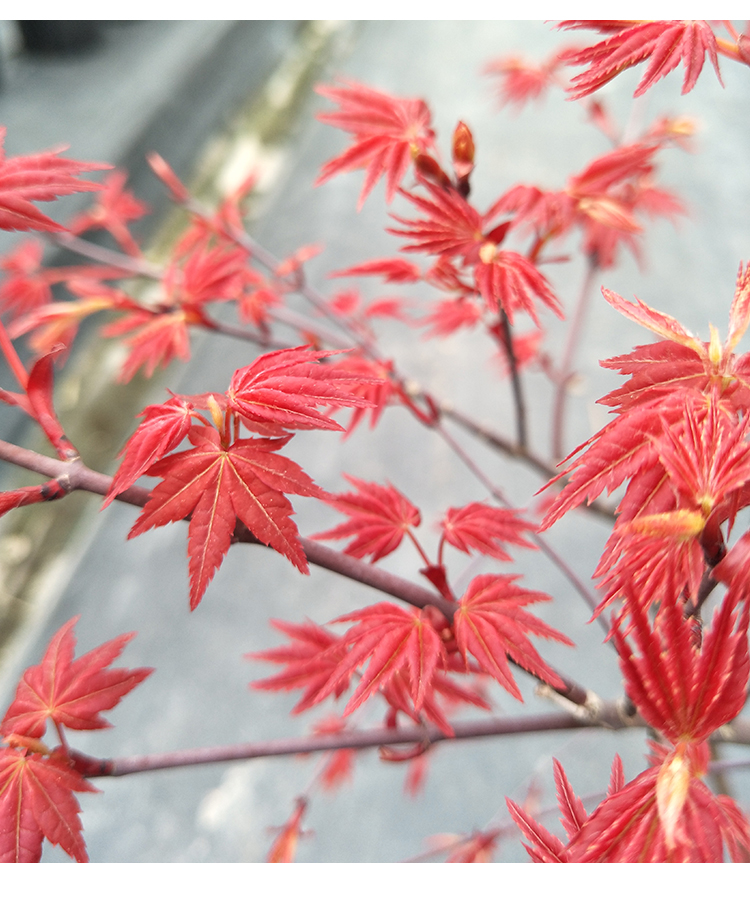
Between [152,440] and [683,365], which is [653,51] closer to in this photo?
[683,365]

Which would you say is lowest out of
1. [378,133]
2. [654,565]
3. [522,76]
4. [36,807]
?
[36,807]

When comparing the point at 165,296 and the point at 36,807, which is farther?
the point at 165,296

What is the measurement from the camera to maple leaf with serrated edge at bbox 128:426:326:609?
0.27 m

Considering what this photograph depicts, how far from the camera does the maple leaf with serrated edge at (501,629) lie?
0.30 meters

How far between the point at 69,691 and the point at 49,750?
0.03m

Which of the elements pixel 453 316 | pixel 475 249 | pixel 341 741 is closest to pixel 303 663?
pixel 341 741

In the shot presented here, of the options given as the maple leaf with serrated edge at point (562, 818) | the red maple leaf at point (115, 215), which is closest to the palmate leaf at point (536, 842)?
the maple leaf with serrated edge at point (562, 818)

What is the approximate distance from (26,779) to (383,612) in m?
0.19

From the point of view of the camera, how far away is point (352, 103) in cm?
42

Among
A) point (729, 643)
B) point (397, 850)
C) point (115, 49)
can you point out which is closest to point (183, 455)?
point (729, 643)

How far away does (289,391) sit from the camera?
0.29m

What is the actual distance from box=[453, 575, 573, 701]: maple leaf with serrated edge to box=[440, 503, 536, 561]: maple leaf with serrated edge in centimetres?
3

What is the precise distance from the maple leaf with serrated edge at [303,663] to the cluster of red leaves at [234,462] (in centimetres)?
15

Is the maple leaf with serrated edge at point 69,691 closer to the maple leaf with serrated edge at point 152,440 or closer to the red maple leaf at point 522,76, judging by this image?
the maple leaf with serrated edge at point 152,440
